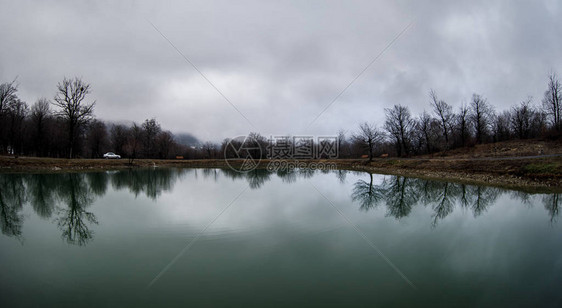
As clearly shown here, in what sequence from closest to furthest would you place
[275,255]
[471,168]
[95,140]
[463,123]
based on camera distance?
[275,255] < [471,168] < [463,123] < [95,140]

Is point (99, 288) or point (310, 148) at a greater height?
point (310, 148)

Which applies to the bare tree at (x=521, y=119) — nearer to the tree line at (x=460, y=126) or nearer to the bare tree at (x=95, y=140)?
the tree line at (x=460, y=126)

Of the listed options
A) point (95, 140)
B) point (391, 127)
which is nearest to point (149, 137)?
point (95, 140)

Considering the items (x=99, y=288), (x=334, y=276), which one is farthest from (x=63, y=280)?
(x=334, y=276)

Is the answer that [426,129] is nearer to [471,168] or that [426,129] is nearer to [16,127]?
[471,168]

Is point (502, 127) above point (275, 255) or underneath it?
above

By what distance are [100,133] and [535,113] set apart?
108429 millimetres

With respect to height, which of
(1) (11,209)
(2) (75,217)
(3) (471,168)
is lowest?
(2) (75,217)

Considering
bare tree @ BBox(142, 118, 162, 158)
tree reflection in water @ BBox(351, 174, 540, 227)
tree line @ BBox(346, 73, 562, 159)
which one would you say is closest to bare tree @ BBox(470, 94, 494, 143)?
tree line @ BBox(346, 73, 562, 159)

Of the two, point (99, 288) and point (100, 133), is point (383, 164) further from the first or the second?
point (100, 133)

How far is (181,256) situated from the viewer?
21.1 ft

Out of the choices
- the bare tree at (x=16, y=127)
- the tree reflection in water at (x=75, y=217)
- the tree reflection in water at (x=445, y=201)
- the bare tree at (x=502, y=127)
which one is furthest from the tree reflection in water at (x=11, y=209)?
the bare tree at (x=502, y=127)

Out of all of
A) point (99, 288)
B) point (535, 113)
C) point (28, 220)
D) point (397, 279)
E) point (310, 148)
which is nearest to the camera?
point (99, 288)

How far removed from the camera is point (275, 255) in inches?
258
